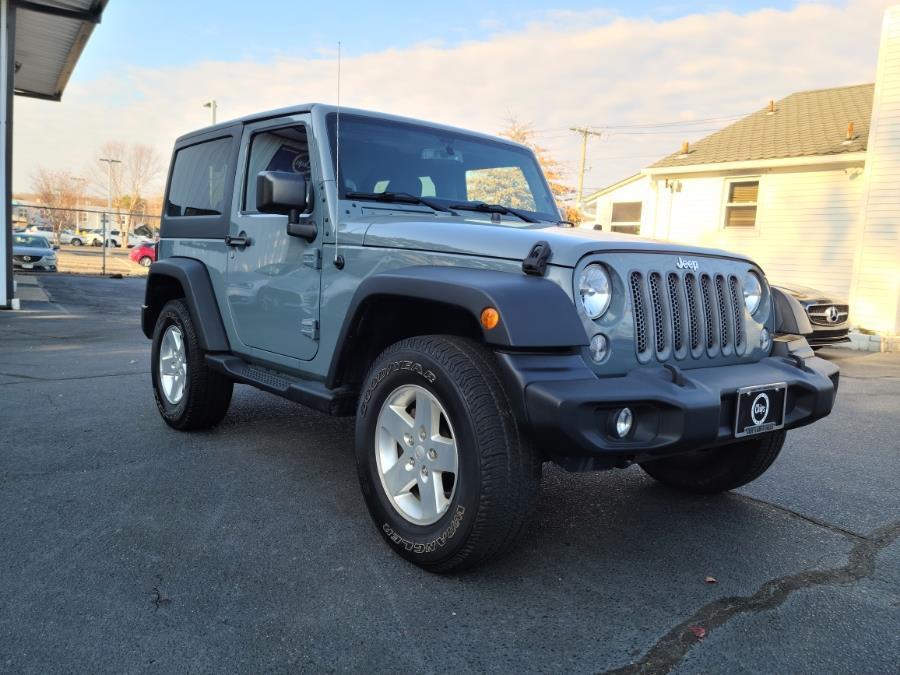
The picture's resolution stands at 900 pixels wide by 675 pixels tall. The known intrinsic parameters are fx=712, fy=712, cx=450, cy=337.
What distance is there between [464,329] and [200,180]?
8.91 feet

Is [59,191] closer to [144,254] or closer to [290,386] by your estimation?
[144,254]

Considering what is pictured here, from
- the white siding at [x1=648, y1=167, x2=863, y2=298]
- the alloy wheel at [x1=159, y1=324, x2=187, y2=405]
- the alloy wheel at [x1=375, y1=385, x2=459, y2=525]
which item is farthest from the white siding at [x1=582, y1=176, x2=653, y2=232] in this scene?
the alloy wheel at [x1=375, y1=385, x2=459, y2=525]

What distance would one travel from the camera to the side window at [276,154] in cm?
381

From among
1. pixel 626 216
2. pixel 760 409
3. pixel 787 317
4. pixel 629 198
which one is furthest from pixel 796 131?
pixel 760 409

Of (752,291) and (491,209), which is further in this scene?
(491,209)

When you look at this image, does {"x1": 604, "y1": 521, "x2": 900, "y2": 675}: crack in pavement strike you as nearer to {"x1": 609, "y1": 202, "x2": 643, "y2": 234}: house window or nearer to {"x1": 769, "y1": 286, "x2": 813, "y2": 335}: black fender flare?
{"x1": 769, "y1": 286, "x2": 813, "y2": 335}: black fender flare

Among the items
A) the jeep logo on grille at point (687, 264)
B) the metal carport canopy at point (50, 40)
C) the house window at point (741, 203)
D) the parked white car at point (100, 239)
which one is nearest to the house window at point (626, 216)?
the house window at point (741, 203)

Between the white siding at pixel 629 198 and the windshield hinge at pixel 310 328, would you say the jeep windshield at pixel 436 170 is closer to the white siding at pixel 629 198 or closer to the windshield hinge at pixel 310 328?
the windshield hinge at pixel 310 328

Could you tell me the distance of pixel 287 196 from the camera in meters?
3.39

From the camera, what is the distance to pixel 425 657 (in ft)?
7.27

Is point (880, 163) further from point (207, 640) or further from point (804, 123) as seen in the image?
point (207, 640)

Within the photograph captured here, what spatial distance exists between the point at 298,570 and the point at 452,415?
888mm

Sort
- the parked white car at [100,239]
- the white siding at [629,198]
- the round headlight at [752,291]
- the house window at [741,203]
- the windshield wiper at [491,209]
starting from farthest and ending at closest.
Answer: the parked white car at [100,239] < the white siding at [629,198] < the house window at [741,203] < the windshield wiper at [491,209] < the round headlight at [752,291]

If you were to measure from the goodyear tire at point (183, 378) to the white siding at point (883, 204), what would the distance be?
1177cm
